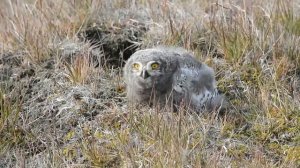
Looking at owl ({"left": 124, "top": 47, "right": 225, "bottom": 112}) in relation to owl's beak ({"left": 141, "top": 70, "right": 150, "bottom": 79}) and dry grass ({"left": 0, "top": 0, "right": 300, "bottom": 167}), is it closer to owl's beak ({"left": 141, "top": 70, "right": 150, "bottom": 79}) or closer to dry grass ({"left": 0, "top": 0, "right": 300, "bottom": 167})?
owl's beak ({"left": 141, "top": 70, "right": 150, "bottom": 79})

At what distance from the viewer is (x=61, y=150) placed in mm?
4711

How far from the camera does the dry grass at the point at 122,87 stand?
451 cm

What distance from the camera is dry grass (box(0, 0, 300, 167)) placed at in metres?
4.51

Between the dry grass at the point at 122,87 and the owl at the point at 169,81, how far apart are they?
12cm

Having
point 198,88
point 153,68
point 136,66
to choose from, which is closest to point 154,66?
point 153,68

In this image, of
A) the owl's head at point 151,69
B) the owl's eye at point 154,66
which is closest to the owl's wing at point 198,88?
the owl's head at point 151,69

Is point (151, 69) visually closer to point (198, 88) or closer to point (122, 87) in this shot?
point (198, 88)

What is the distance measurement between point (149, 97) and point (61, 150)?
80cm

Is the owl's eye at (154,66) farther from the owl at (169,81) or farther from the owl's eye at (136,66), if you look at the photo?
the owl's eye at (136,66)

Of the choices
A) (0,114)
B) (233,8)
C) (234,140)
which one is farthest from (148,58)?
(233,8)

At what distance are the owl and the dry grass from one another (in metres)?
0.12

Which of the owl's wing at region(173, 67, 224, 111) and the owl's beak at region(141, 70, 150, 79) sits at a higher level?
the owl's beak at region(141, 70, 150, 79)

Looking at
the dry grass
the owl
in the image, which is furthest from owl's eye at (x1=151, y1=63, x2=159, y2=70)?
the dry grass

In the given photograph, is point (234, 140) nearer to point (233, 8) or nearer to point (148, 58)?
point (148, 58)
